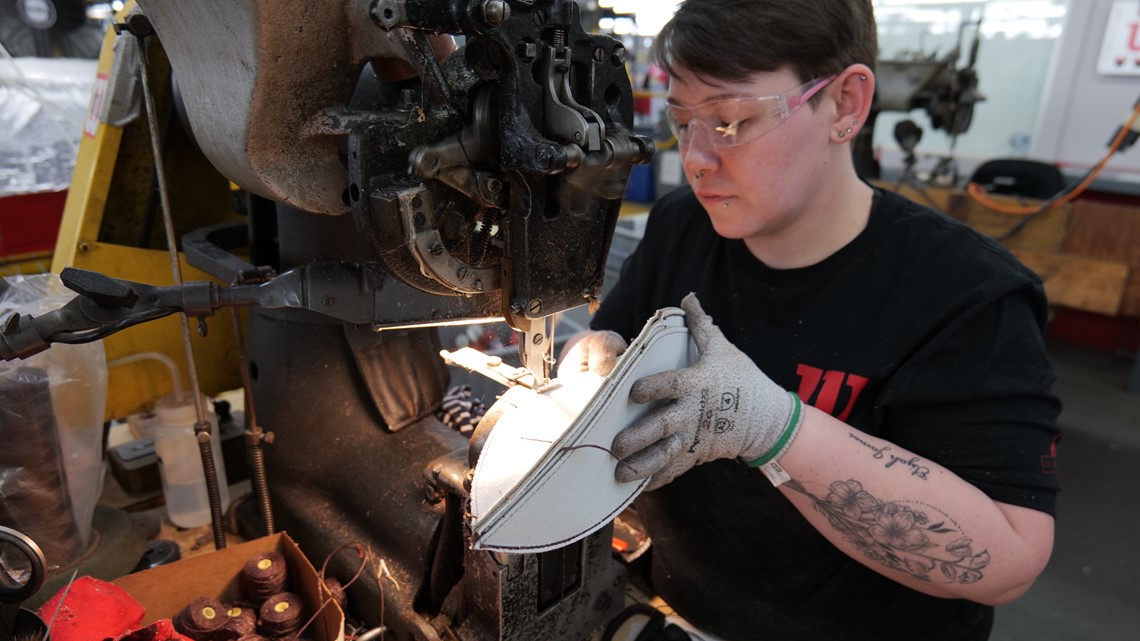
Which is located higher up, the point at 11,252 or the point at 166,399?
the point at 11,252

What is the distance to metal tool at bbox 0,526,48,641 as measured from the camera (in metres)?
0.72

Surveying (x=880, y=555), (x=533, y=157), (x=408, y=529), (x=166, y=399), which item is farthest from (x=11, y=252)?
(x=880, y=555)

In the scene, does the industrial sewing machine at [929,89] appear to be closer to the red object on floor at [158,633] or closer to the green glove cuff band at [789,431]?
the green glove cuff band at [789,431]

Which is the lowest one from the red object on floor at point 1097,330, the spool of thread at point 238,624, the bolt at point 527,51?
the red object on floor at point 1097,330

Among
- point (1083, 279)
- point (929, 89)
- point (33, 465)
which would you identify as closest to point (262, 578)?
point (33, 465)

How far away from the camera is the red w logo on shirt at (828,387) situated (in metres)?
1.05

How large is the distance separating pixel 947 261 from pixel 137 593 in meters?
1.22

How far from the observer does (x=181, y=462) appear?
121 centimetres

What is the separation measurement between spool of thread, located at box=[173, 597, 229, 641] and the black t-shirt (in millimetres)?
Answer: 706

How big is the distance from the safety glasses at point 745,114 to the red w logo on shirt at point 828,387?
1.25ft

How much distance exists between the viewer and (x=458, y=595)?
3.02 ft

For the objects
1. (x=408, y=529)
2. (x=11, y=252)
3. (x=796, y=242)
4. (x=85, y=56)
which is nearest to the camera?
(x=408, y=529)

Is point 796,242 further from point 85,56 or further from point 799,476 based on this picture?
point 85,56

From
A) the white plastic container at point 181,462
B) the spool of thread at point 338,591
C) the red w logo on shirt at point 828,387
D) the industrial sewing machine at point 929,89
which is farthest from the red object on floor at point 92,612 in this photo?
the industrial sewing machine at point 929,89
